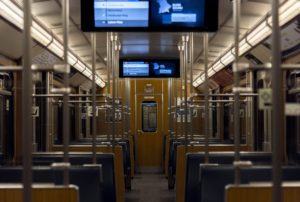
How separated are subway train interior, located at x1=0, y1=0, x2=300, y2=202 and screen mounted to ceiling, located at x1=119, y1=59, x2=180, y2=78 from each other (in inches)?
0.8

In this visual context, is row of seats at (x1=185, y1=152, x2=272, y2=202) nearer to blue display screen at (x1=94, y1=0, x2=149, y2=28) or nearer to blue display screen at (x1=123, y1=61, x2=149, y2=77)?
blue display screen at (x1=94, y1=0, x2=149, y2=28)

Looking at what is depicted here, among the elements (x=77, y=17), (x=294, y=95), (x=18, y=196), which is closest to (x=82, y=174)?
(x=18, y=196)

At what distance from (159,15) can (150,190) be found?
222 inches

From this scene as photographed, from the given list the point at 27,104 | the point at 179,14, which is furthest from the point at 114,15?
the point at 27,104

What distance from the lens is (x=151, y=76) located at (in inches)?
443

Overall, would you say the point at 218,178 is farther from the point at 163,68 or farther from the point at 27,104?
the point at 163,68

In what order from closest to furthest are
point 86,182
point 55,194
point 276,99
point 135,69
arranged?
point 276,99
point 55,194
point 86,182
point 135,69

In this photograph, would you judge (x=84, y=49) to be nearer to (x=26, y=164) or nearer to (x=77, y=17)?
(x=77, y=17)

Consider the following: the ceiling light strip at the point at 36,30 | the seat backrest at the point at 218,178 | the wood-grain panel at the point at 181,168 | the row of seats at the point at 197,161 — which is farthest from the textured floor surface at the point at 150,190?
the seat backrest at the point at 218,178

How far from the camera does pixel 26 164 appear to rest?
2338mm

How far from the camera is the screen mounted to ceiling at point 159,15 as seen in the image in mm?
4652

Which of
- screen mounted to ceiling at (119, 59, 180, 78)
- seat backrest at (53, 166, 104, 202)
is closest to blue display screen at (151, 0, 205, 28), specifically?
seat backrest at (53, 166, 104, 202)

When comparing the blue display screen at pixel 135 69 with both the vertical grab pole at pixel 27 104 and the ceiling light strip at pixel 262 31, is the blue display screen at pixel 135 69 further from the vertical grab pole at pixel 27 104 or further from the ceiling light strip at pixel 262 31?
the vertical grab pole at pixel 27 104

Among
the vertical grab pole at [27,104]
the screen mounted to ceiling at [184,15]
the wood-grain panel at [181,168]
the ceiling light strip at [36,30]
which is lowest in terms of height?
the wood-grain panel at [181,168]
